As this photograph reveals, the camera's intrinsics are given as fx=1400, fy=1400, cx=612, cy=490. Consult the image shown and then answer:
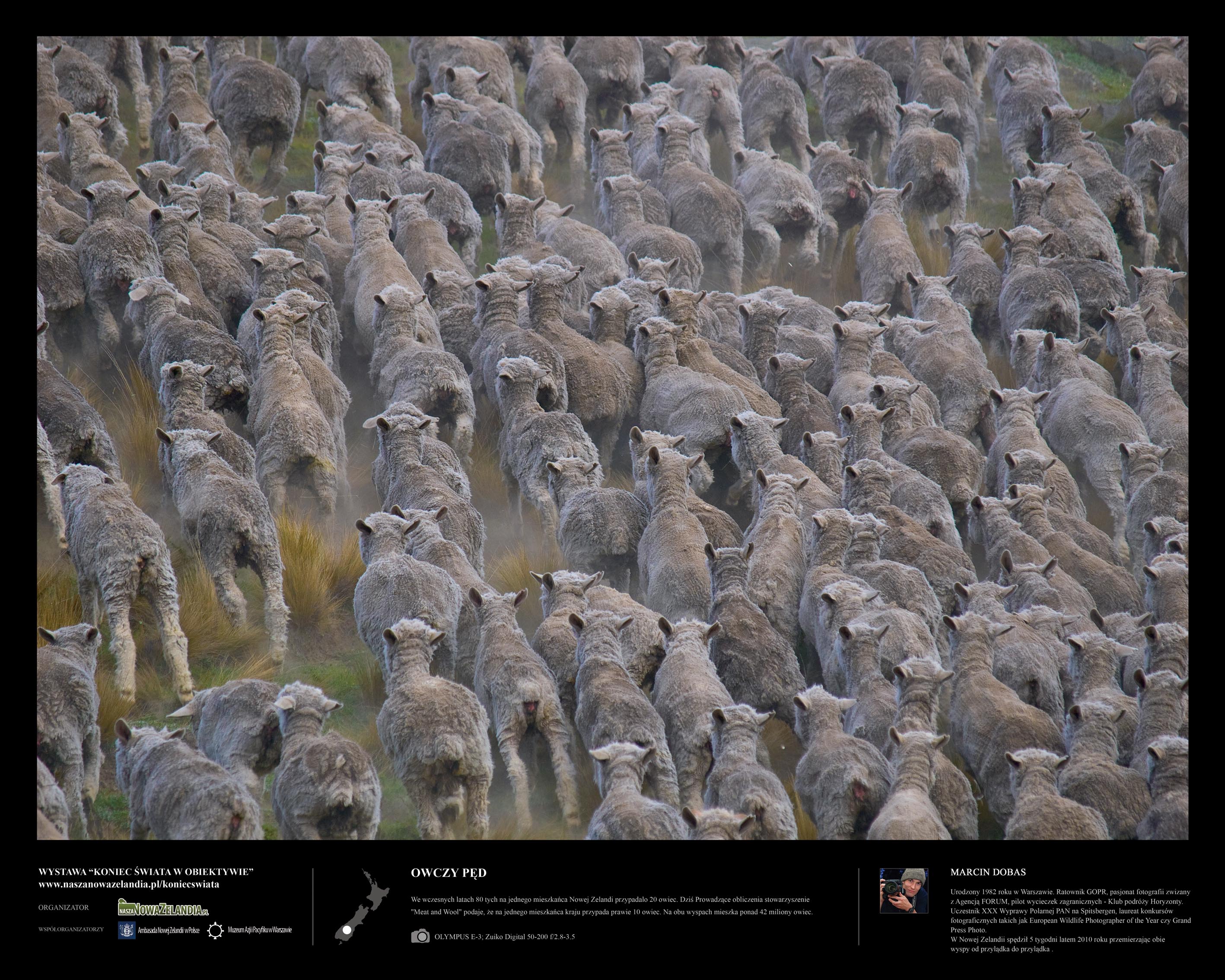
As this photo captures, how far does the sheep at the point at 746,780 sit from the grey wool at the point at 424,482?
2.63 meters

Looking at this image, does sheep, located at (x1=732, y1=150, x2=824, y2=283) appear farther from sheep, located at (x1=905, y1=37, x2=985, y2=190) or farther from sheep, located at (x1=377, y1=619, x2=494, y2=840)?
sheep, located at (x1=377, y1=619, x2=494, y2=840)

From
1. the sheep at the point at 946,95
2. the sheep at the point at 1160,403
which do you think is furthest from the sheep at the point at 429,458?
the sheep at the point at 946,95

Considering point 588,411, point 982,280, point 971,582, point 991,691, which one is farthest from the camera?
point 982,280

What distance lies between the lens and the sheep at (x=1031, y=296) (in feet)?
44.8

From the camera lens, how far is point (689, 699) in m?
8.15

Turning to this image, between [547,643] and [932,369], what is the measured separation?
5.52 metres

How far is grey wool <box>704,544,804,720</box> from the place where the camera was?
28.6ft

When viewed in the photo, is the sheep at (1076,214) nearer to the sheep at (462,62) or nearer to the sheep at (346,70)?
the sheep at (462,62)

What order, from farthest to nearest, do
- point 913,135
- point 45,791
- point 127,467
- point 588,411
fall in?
point 913,135 → point 588,411 → point 127,467 → point 45,791

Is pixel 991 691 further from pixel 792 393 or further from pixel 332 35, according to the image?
pixel 332 35

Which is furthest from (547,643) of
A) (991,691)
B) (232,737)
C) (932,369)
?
(932,369)

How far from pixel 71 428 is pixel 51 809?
340cm

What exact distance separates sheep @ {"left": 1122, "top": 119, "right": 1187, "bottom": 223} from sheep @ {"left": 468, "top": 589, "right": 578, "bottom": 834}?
11.6 metres

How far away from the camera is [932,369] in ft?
41.6
